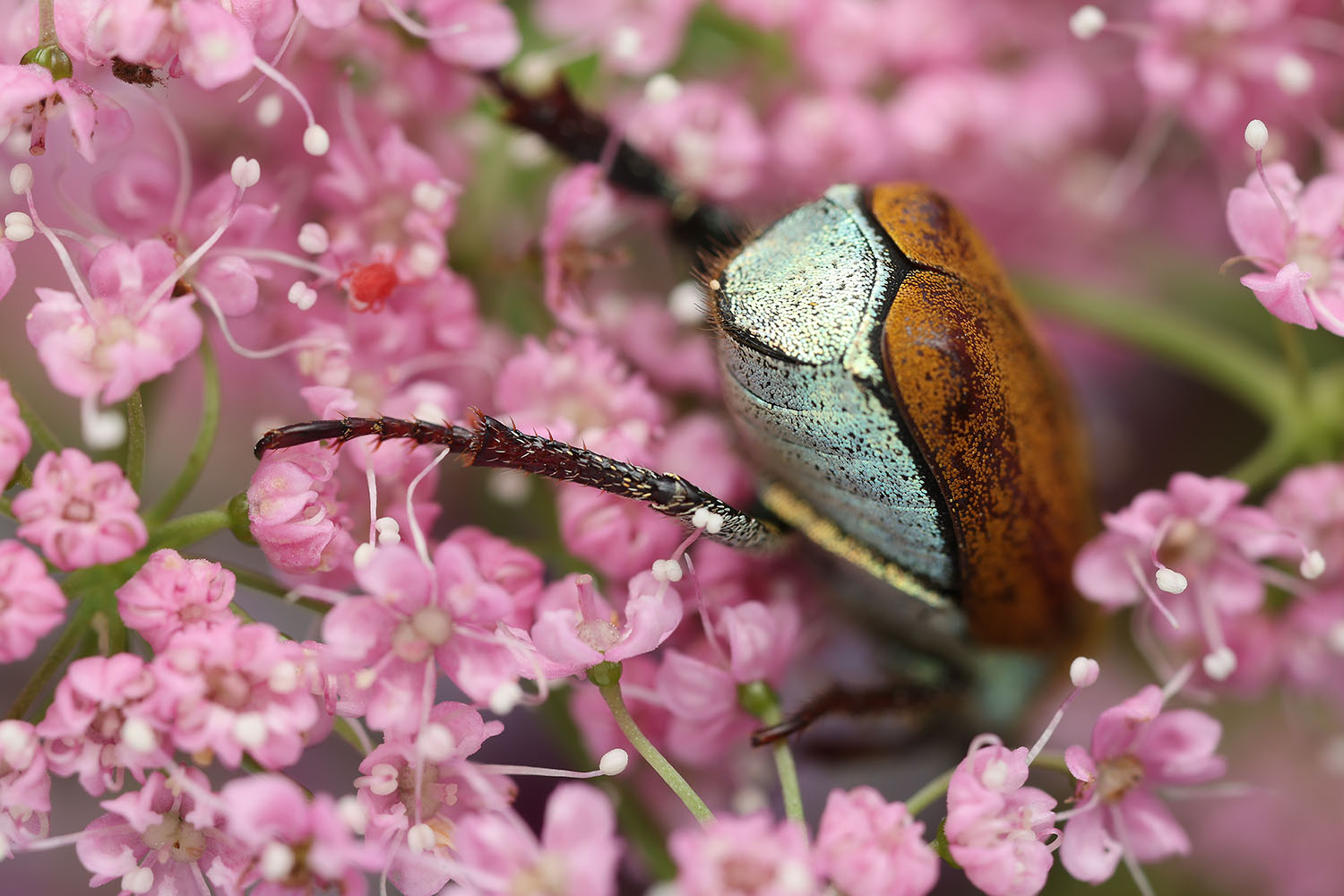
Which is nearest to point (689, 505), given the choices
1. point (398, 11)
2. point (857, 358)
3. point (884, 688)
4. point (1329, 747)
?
point (857, 358)

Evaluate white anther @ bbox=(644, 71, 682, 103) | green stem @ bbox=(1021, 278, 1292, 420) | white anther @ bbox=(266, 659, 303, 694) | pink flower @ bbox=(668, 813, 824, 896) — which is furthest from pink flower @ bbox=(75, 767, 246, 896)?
green stem @ bbox=(1021, 278, 1292, 420)

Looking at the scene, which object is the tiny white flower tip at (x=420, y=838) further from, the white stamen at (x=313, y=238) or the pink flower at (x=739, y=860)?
the white stamen at (x=313, y=238)

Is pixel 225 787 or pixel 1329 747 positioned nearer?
pixel 225 787

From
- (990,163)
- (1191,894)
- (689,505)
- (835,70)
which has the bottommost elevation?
(1191,894)

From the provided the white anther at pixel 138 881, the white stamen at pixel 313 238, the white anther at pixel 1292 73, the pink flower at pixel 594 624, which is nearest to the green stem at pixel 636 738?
the pink flower at pixel 594 624

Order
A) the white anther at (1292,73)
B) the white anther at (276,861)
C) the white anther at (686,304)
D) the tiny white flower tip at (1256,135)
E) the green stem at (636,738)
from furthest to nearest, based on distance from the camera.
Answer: the white anther at (1292,73) < the white anther at (686,304) < the tiny white flower tip at (1256,135) < the green stem at (636,738) < the white anther at (276,861)

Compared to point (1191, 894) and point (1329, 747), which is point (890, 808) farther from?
point (1191, 894)

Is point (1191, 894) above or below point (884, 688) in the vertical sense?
below
